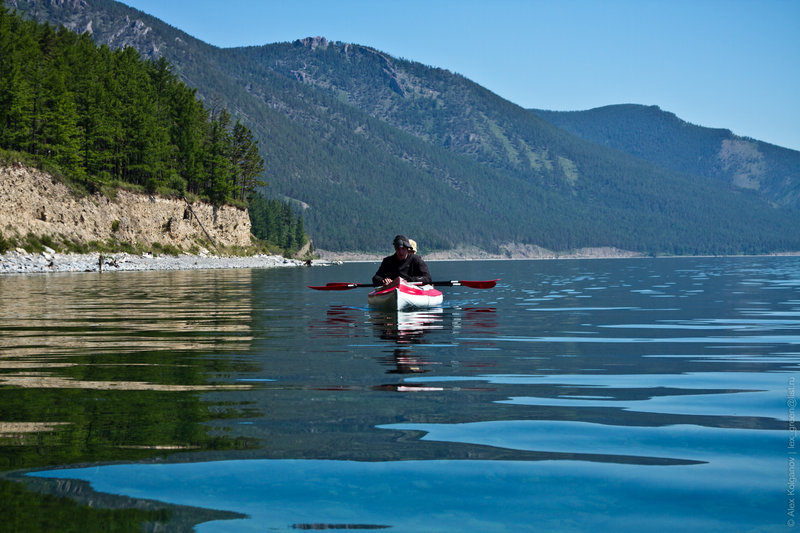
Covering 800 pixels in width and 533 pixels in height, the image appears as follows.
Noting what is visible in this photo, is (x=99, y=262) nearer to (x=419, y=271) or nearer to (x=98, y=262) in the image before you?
(x=98, y=262)

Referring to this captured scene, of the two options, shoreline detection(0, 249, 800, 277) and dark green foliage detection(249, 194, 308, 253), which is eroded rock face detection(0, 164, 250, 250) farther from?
dark green foliage detection(249, 194, 308, 253)

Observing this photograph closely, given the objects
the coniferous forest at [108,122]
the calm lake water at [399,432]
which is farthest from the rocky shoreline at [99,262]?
the calm lake water at [399,432]

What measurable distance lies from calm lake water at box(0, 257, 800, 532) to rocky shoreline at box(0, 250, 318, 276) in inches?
1965

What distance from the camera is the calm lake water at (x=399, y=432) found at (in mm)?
5188

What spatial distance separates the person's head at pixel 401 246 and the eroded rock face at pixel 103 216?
180 feet

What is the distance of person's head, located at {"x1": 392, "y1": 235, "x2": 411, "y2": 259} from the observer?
24641 millimetres

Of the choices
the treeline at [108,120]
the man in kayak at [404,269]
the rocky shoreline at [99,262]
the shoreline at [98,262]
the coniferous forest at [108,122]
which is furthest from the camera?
the treeline at [108,120]

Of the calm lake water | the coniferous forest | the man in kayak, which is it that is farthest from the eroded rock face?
the calm lake water

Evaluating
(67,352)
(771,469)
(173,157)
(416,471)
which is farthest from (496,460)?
(173,157)

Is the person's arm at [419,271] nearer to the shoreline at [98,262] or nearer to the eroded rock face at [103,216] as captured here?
the shoreline at [98,262]

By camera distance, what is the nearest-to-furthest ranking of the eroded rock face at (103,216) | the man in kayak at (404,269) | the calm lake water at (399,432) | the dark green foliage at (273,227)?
the calm lake water at (399,432) < the man in kayak at (404,269) < the eroded rock face at (103,216) < the dark green foliage at (273,227)

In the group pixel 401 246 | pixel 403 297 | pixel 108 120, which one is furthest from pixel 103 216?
pixel 403 297

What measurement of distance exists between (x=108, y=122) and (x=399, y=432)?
96.8 metres

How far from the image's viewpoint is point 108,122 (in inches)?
3777
